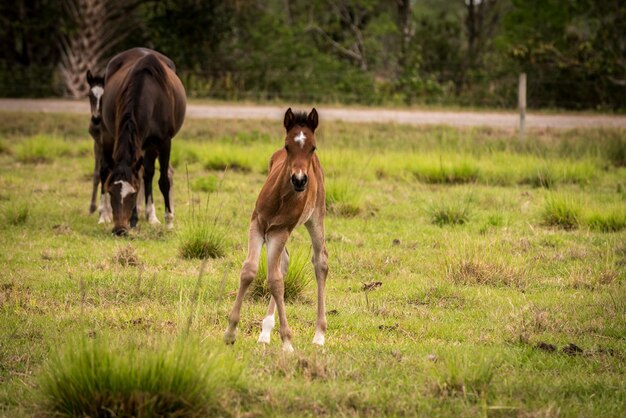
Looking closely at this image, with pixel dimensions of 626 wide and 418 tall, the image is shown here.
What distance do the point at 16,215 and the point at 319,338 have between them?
5.96 metres

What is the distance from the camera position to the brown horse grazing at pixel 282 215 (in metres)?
6.03

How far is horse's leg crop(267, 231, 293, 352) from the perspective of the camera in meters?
6.19

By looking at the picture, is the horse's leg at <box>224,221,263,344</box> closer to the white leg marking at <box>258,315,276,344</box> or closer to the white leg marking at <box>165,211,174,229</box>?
the white leg marking at <box>258,315,276,344</box>

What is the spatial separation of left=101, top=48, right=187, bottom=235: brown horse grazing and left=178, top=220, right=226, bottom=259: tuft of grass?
1.34m

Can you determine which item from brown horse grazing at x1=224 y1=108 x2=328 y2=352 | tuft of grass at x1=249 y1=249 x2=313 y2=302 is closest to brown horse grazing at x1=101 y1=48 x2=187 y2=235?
tuft of grass at x1=249 y1=249 x2=313 y2=302

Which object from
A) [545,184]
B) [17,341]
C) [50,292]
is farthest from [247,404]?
[545,184]

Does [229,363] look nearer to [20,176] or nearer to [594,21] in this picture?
[20,176]

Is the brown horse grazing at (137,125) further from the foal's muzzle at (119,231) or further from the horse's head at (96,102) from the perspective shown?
the horse's head at (96,102)

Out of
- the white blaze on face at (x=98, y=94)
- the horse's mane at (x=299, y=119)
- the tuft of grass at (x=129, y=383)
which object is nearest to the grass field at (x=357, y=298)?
the tuft of grass at (x=129, y=383)

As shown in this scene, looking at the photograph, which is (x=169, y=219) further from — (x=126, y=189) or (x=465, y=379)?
(x=465, y=379)

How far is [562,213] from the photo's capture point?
11.4 metres

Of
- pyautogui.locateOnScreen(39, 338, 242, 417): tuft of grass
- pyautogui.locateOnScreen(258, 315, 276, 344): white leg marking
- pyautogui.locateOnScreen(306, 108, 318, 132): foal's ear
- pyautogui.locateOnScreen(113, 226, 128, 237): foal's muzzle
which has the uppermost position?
pyautogui.locateOnScreen(306, 108, 318, 132): foal's ear

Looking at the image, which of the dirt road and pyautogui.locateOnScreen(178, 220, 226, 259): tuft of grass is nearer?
pyautogui.locateOnScreen(178, 220, 226, 259): tuft of grass

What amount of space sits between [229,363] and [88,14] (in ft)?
83.5
